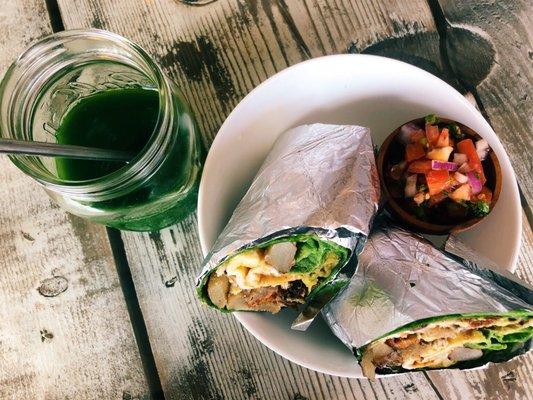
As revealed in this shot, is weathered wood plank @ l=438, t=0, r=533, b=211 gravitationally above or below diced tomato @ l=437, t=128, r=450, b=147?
above

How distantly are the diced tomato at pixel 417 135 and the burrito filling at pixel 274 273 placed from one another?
215mm

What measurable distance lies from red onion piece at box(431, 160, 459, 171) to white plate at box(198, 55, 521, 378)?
0.06 meters

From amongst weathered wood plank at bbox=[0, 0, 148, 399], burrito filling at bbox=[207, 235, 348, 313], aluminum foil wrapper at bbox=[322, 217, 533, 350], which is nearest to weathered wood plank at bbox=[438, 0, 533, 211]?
aluminum foil wrapper at bbox=[322, 217, 533, 350]

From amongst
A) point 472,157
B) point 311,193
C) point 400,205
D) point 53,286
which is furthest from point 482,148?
point 53,286

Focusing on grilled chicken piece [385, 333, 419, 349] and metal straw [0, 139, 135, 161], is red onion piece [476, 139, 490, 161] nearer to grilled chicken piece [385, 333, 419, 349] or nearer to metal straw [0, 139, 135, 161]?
grilled chicken piece [385, 333, 419, 349]

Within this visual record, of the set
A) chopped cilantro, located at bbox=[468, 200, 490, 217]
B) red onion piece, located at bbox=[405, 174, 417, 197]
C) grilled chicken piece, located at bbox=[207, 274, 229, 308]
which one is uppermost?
chopped cilantro, located at bbox=[468, 200, 490, 217]

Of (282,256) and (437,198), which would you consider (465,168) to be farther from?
(282,256)

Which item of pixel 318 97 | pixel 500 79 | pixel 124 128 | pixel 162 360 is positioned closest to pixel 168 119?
pixel 124 128

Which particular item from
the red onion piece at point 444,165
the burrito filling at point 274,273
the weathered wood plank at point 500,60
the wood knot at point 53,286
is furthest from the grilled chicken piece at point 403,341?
the wood knot at point 53,286

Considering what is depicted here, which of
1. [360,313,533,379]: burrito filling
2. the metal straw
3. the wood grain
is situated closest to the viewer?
the metal straw

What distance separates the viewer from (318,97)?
0.85m

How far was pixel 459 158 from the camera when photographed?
0.79 m

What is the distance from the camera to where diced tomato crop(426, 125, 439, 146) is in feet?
2.60

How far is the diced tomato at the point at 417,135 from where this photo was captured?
0.80 m
